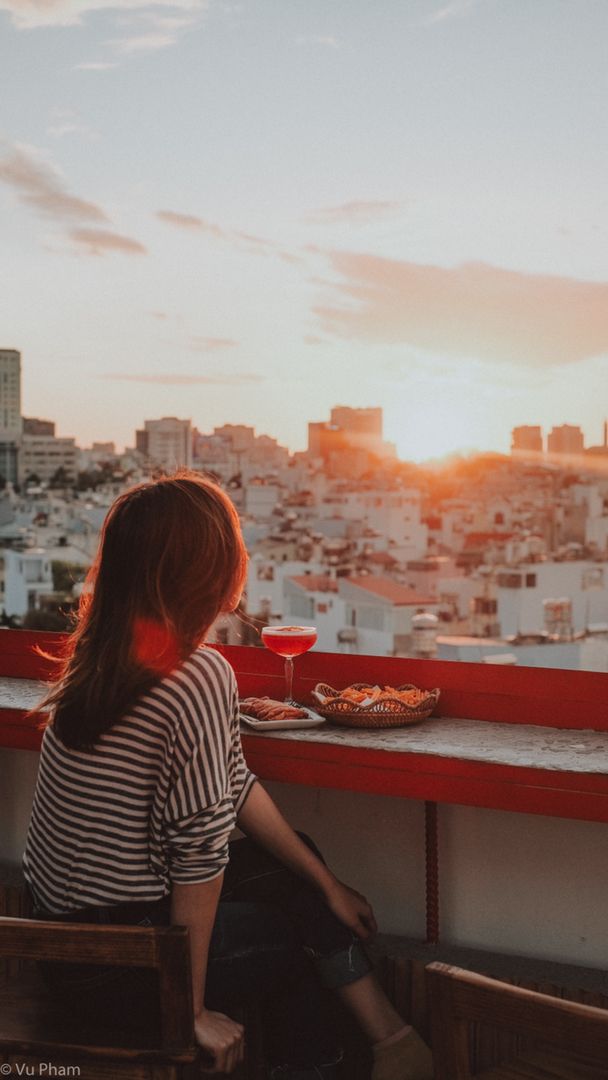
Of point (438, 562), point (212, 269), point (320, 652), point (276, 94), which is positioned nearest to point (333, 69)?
point (276, 94)

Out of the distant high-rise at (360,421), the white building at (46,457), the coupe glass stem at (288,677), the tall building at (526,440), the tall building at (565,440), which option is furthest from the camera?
the tall building at (526,440)

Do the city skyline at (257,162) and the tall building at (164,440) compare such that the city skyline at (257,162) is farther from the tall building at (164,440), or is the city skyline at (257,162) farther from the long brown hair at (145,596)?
the long brown hair at (145,596)

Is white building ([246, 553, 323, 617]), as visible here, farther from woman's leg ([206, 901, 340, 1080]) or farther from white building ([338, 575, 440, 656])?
woman's leg ([206, 901, 340, 1080])

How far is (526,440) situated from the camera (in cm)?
774

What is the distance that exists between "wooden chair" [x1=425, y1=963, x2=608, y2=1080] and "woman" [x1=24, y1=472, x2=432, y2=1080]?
0.44 m

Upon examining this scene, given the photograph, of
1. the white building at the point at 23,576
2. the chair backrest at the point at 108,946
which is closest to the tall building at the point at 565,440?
the white building at the point at 23,576

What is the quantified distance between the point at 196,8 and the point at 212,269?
5.60 ft

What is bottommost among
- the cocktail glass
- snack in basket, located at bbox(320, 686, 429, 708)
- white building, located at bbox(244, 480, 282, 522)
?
snack in basket, located at bbox(320, 686, 429, 708)

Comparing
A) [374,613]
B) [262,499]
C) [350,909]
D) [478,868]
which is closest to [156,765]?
[350,909]

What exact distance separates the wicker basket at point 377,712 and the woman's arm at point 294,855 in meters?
0.32

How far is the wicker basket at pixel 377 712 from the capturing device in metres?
1.92

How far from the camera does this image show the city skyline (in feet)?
10.8

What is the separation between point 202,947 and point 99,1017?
0.15 metres

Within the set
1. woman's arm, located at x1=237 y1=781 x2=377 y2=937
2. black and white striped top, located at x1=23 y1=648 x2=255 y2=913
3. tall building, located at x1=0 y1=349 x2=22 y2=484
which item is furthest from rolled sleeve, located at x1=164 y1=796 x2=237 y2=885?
tall building, located at x1=0 y1=349 x2=22 y2=484
